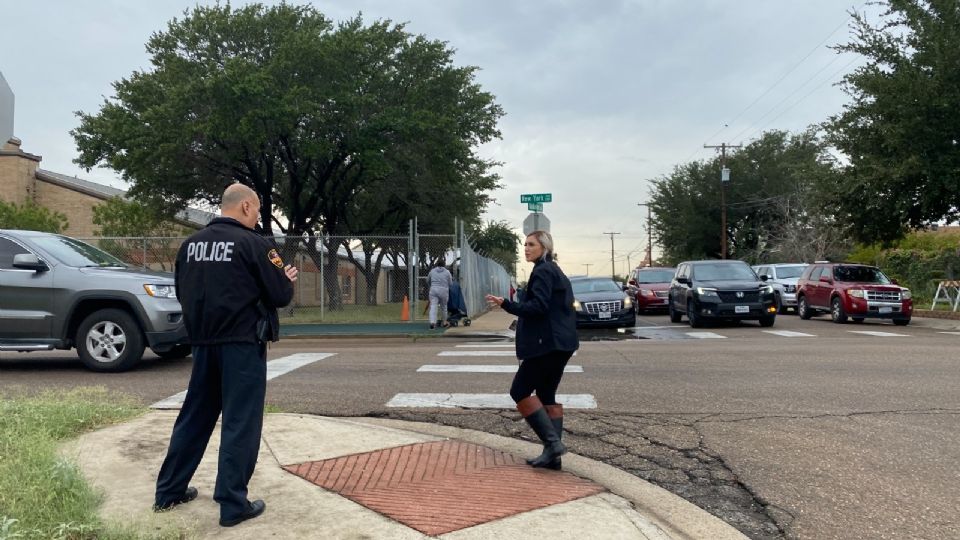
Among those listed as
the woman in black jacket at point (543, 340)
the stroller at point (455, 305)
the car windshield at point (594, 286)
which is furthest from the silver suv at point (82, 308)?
the car windshield at point (594, 286)

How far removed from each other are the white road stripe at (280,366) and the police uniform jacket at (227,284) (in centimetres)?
369

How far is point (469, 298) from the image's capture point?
2052 cm

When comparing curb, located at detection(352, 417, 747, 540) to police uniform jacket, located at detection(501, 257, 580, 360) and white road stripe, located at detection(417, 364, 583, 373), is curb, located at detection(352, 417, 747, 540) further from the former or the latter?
white road stripe, located at detection(417, 364, 583, 373)

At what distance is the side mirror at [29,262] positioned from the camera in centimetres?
861

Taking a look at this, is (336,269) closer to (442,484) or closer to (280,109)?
(280,109)

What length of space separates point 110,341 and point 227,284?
20.5ft

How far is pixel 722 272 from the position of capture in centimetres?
1759

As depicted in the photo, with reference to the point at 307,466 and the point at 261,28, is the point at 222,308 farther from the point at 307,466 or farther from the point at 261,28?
the point at 261,28

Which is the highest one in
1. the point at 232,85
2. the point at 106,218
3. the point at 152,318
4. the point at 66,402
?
the point at 232,85

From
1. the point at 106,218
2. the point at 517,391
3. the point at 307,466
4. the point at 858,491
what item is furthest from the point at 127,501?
the point at 106,218

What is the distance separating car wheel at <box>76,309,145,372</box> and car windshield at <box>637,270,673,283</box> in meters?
18.4

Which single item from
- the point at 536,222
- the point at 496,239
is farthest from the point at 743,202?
the point at 536,222

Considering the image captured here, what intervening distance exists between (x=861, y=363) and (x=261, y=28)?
74.1ft

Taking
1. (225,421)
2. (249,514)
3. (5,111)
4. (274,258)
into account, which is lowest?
(249,514)
